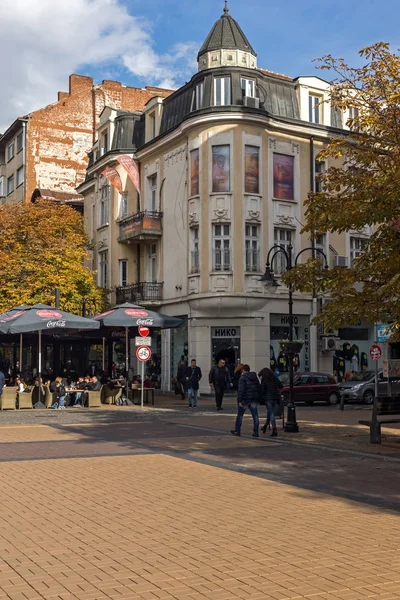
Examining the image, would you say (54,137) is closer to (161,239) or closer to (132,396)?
(161,239)

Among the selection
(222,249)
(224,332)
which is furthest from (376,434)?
(222,249)

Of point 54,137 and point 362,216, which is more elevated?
point 54,137

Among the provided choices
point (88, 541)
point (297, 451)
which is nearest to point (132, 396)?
point (297, 451)

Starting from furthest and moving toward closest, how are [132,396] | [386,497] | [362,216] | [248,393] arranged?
1. [132,396]
2. [248,393]
3. [362,216]
4. [386,497]

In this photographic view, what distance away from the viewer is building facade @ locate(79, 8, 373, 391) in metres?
34.4

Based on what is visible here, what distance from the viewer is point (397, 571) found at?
20.5 feet

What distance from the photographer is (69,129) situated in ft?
190

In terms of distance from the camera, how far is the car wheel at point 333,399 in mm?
31953

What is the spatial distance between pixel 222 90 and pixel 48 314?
1499 cm

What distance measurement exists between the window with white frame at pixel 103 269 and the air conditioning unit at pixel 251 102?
13834mm

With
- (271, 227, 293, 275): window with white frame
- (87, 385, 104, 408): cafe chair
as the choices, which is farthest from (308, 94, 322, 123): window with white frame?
(87, 385, 104, 408): cafe chair

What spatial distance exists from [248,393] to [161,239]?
73.2 feet

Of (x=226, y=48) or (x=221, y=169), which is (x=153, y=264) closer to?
(x=221, y=169)

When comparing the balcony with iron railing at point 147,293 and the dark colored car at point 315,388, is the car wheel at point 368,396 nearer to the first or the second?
the dark colored car at point 315,388
